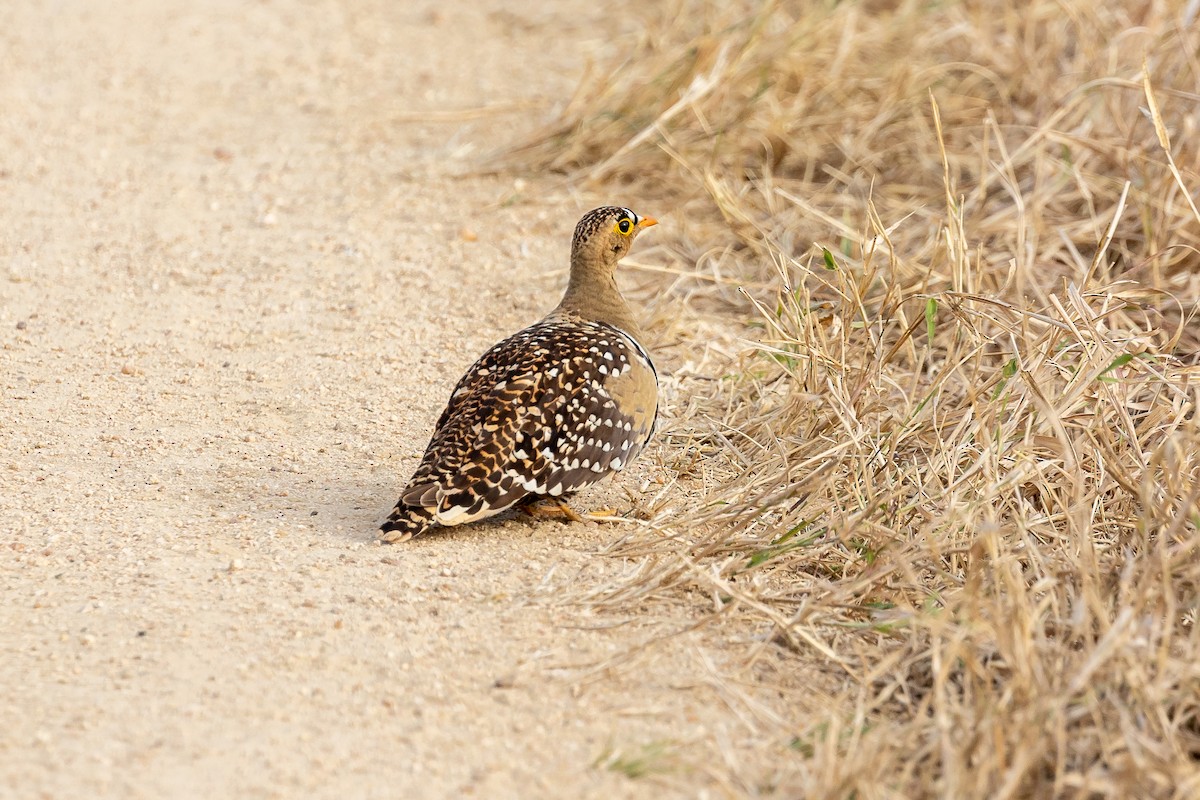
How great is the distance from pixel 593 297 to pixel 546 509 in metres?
0.82

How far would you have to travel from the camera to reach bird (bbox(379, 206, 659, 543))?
4.06 m

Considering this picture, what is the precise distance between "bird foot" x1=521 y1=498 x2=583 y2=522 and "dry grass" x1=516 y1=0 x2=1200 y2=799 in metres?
0.33

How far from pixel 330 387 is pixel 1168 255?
3.46 m

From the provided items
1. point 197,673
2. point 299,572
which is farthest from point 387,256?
point 197,673

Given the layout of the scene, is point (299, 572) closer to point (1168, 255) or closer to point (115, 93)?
point (1168, 255)

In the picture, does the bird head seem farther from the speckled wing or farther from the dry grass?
the dry grass

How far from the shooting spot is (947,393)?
4.94 metres

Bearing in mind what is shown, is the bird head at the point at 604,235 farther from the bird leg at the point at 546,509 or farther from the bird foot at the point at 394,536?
the bird foot at the point at 394,536

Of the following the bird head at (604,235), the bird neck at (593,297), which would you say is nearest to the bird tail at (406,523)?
the bird neck at (593,297)

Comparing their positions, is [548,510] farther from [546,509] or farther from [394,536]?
[394,536]

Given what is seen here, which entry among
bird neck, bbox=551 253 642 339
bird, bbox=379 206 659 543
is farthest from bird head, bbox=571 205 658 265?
bird, bbox=379 206 659 543

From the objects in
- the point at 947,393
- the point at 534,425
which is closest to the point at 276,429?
the point at 534,425

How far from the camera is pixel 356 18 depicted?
9.74 meters

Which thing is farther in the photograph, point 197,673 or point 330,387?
point 330,387
